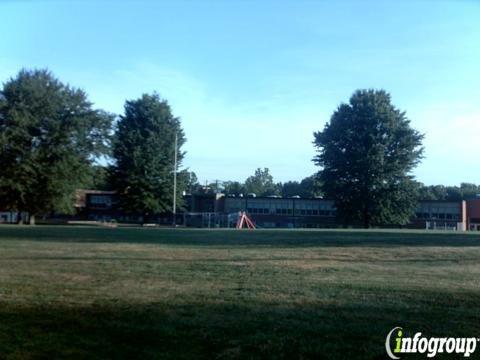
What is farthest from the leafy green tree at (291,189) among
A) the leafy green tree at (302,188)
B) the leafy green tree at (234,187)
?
the leafy green tree at (234,187)

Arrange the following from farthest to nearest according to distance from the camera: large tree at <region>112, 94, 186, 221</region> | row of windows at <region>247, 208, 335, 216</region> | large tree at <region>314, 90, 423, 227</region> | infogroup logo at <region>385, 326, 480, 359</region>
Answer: row of windows at <region>247, 208, 335, 216</region>
large tree at <region>112, 94, 186, 221</region>
large tree at <region>314, 90, 423, 227</region>
infogroup logo at <region>385, 326, 480, 359</region>

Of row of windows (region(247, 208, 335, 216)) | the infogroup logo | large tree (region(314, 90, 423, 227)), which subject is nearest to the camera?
the infogroup logo

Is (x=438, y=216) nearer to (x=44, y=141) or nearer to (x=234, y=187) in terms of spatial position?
(x=44, y=141)

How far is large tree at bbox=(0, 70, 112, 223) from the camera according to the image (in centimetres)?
5066

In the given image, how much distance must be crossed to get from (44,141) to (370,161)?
112 feet

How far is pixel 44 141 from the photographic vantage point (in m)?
52.5

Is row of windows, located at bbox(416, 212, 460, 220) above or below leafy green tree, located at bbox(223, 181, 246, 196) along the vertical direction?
below

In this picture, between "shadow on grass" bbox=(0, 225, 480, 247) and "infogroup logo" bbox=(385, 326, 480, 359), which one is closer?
"infogroup logo" bbox=(385, 326, 480, 359)

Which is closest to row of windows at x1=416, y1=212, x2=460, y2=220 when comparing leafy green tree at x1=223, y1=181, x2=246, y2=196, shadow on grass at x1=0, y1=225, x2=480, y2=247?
shadow on grass at x1=0, y1=225, x2=480, y2=247

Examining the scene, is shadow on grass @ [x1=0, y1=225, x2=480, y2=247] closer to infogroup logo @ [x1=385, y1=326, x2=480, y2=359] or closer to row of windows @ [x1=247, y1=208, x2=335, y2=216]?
infogroup logo @ [x1=385, y1=326, x2=480, y2=359]

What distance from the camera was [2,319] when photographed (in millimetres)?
8148

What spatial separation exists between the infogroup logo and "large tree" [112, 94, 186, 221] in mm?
62594

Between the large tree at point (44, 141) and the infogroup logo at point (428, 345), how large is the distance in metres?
48.2

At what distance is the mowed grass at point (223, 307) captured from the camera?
22.1ft
